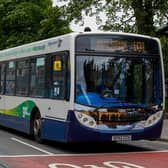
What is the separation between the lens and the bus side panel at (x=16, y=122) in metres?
17.5

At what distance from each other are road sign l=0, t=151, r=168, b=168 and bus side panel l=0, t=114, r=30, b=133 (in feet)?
12.5

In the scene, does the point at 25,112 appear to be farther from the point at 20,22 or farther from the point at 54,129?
the point at 20,22

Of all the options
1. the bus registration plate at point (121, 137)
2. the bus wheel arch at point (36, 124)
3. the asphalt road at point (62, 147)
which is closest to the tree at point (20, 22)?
the bus wheel arch at point (36, 124)

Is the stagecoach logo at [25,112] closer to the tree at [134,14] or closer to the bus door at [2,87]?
the bus door at [2,87]

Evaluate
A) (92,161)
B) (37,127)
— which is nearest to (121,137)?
(92,161)

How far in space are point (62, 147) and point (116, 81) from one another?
105 inches

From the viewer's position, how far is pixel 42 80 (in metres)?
16.0

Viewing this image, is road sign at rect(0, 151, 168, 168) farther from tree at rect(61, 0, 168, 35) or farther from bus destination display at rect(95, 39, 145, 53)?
tree at rect(61, 0, 168, 35)

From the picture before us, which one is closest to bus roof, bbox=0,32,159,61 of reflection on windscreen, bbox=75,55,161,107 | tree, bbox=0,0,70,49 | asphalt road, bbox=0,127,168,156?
reflection on windscreen, bbox=75,55,161,107

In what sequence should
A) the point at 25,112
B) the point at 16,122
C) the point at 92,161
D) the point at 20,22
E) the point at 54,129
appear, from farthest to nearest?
the point at 20,22, the point at 16,122, the point at 25,112, the point at 54,129, the point at 92,161

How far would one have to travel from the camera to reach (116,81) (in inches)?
565

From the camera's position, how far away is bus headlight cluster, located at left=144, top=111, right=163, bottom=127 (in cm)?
1441

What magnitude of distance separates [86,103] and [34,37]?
3285 cm

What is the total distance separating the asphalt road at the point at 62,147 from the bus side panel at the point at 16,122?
349 millimetres
